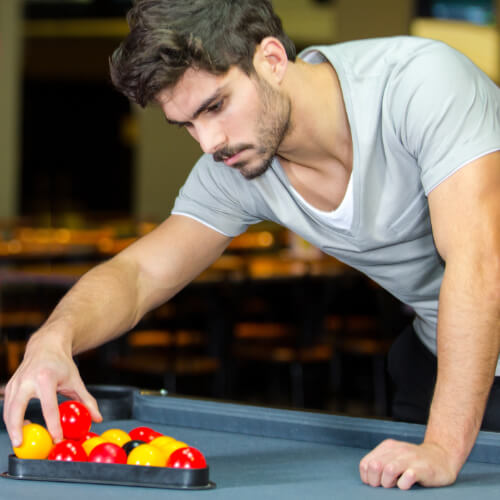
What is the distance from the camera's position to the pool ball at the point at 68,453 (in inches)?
53.6

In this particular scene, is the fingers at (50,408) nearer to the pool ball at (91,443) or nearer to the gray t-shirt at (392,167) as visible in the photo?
the pool ball at (91,443)

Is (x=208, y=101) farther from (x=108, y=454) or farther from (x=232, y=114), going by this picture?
(x=108, y=454)

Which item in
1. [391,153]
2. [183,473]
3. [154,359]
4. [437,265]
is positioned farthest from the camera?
[154,359]

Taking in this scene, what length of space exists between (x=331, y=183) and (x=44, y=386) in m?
0.69

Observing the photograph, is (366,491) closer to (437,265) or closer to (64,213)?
(437,265)

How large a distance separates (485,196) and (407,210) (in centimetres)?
28

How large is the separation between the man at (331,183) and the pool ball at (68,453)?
0.25 ft

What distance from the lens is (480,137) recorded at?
4.80ft

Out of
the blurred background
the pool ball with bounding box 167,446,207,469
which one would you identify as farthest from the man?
the blurred background

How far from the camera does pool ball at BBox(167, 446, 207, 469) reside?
130cm

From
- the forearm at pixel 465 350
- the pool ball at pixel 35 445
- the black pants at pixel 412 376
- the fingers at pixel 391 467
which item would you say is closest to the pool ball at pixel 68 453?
the pool ball at pixel 35 445

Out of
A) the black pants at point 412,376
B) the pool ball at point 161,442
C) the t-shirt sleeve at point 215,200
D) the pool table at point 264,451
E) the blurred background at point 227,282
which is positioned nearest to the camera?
the pool table at point 264,451

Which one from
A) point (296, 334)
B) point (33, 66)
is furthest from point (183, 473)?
point (33, 66)

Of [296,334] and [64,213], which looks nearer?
[296,334]
